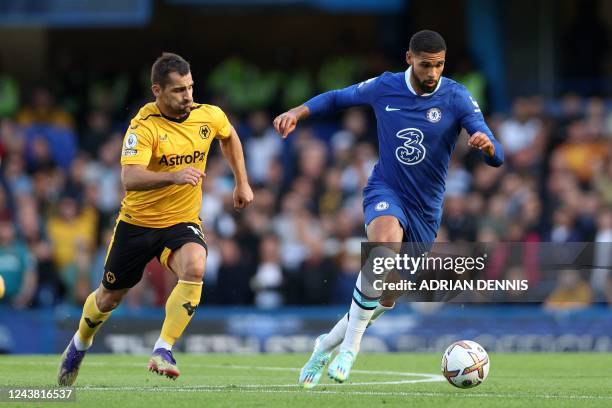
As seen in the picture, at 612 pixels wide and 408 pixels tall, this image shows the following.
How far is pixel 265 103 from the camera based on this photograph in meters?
22.6

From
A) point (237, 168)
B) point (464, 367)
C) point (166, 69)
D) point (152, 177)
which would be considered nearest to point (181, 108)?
point (166, 69)

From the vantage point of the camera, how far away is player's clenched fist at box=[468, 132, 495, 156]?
9750mm

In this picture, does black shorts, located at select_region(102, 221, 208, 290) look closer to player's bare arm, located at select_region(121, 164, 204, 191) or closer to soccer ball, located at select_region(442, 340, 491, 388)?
player's bare arm, located at select_region(121, 164, 204, 191)

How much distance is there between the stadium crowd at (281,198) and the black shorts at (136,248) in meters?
7.62

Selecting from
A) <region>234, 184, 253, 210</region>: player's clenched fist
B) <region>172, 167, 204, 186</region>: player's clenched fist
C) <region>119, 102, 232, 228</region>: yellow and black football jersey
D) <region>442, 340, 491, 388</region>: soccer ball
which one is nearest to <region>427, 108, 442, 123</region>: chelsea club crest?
<region>234, 184, 253, 210</region>: player's clenched fist

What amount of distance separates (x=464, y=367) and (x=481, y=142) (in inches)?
66.4

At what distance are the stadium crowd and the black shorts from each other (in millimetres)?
7622

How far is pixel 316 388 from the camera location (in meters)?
10.3

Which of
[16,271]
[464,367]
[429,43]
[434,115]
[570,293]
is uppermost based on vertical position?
[429,43]

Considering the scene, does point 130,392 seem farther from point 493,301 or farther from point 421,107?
point 493,301

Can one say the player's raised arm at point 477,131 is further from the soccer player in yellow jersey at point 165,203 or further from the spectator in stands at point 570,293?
the spectator in stands at point 570,293

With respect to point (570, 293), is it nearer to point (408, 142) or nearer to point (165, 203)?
point (408, 142)

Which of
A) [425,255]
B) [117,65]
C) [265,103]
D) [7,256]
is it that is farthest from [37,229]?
[425,255]

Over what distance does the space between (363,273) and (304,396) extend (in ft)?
3.72
